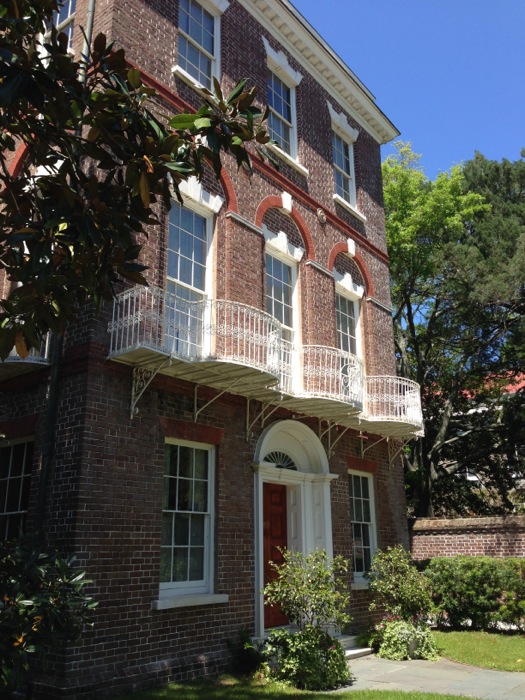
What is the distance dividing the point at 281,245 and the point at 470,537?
886 centimetres

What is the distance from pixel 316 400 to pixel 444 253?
11.3 m

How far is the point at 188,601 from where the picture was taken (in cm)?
915

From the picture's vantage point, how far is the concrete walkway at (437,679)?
8719 mm

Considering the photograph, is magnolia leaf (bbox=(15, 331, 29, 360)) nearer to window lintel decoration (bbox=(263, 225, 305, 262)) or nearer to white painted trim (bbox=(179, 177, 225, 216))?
white painted trim (bbox=(179, 177, 225, 216))

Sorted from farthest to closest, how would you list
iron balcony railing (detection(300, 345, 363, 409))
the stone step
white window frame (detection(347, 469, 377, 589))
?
1. white window frame (detection(347, 469, 377, 589))
2. iron balcony railing (detection(300, 345, 363, 409))
3. the stone step

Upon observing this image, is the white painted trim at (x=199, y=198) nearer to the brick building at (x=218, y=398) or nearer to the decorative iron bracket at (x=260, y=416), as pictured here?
the brick building at (x=218, y=398)

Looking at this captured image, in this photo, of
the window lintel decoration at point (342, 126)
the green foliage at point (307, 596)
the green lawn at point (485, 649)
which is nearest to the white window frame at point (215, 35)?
the window lintel decoration at point (342, 126)

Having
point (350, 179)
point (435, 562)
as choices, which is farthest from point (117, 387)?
point (350, 179)

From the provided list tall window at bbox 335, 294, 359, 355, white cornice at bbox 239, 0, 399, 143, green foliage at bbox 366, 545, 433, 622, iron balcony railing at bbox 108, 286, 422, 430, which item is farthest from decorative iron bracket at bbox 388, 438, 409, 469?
white cornice at bbox 239, 0, 399, 143

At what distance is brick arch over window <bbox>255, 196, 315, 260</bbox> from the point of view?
1273 cm

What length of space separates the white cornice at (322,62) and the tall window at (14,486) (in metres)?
10.1

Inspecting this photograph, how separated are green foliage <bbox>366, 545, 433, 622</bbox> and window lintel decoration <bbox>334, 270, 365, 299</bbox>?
589 cm

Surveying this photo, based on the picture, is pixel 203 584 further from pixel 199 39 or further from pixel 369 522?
pixel 199 39

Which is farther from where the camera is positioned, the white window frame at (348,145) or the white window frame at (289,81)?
the white window frame at (348,145)
